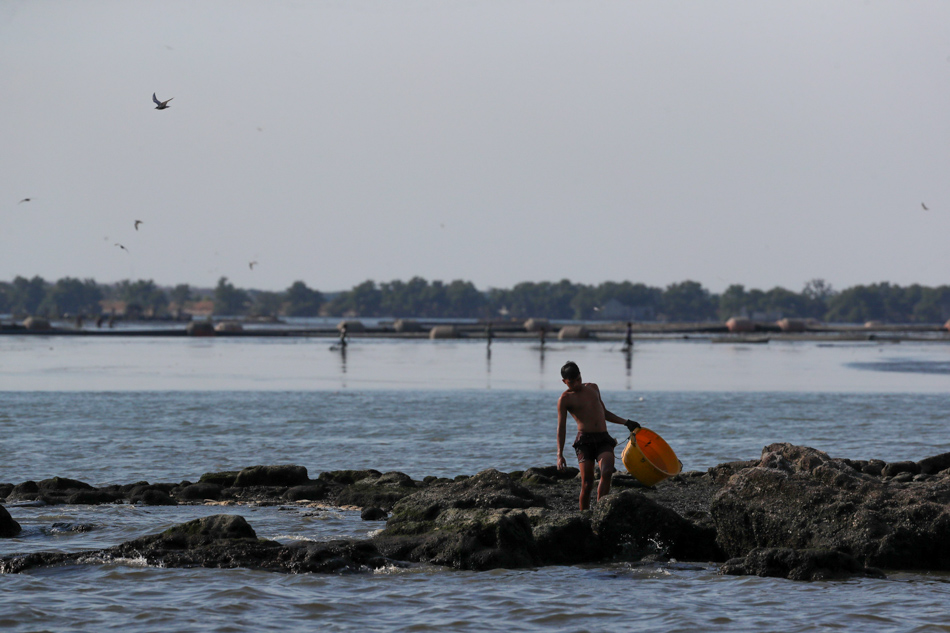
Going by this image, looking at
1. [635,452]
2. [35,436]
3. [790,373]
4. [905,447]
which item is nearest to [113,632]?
[635,452]

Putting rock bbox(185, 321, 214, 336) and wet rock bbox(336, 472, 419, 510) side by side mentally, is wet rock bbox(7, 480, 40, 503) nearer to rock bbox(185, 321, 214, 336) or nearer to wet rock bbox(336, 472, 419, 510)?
wet rock bbox(336, 472, 419, 510)

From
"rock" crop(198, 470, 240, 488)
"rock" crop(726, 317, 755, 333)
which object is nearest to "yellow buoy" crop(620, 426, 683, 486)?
"rock" crop(198, 470, 240, 488)

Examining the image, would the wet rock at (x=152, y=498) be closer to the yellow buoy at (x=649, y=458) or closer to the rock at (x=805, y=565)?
the yellow buoy at (x=649, y=458)

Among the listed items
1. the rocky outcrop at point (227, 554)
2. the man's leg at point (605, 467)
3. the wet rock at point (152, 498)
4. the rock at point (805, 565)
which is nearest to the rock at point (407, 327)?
the wet rock at point (152, 498)

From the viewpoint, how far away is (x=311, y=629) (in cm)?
916

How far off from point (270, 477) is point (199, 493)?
51.0 inches

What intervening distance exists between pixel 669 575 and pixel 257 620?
14.1ft

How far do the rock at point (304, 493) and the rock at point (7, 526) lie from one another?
4246mm

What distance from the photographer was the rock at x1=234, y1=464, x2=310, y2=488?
16.9 metres

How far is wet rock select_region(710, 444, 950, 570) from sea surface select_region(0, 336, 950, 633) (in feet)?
1.24

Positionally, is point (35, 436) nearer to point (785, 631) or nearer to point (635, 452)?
point (635, 452)

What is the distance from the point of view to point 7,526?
12.8 m

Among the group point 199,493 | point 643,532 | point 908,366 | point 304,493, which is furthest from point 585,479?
point 908,366

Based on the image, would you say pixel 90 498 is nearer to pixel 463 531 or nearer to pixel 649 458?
pixel 463 531
